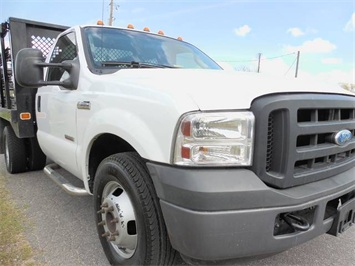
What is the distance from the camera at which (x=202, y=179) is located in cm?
164

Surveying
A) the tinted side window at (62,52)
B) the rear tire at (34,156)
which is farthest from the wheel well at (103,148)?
the rear tire at (34,156)

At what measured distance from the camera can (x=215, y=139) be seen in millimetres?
1729

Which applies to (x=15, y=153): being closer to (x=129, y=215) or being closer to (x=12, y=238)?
(x=12, y=238)

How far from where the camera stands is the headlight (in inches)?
67.3

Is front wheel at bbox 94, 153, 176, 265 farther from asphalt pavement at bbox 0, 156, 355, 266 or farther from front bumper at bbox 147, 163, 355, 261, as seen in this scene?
asphalt pavement at bbox 0, 156, 355, 266

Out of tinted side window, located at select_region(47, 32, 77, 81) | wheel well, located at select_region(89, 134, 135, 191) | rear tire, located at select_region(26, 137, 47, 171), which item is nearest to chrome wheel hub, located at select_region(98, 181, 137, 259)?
wheel well, located at select_region(89, 134, 135, 191)

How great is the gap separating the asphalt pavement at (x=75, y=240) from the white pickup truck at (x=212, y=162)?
1.23ft

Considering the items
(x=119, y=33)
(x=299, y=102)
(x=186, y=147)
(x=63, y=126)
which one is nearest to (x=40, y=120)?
(x=63, y=126)

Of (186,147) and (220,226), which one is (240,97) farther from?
(220,226)

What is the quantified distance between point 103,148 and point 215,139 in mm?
1345

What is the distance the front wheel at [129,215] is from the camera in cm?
192

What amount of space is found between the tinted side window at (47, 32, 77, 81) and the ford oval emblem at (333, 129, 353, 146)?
2419mm

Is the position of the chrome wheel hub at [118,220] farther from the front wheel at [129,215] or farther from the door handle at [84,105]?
the door handle at [84,105]

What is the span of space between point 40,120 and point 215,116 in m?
2.98
